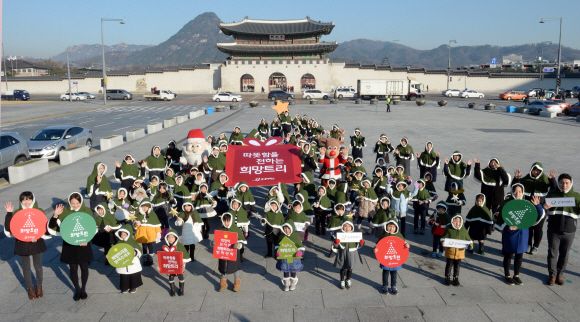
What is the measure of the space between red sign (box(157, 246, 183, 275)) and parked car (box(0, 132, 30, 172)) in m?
11.1

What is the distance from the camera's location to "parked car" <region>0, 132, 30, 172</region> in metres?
14.1

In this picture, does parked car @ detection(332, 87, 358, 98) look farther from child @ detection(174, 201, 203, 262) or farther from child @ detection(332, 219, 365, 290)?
child @ detection(332, 219, 365, 290)

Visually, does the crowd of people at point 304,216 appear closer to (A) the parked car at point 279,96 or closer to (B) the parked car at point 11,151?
(B) the parked car at point 11,151

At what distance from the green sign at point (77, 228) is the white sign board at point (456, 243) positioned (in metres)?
5.71

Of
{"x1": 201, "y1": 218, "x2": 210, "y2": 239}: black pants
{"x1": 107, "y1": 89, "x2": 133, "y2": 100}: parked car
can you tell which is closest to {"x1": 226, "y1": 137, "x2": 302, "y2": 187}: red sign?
{"x1": 201, "y1": 218, "x2": 210, "y2": 239}: black pants

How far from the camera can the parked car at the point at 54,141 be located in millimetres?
16375

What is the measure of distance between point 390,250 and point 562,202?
3017 mm

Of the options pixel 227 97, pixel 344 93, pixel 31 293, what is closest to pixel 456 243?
pixel 31 293

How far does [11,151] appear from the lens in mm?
14438

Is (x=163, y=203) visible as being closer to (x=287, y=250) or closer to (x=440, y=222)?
(x=287, y=250)

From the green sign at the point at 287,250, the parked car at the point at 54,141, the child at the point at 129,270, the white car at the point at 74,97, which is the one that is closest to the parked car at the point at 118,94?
the white car at the point at 74,97

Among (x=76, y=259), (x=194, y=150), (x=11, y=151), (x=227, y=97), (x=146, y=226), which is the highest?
(x=227, y=97)

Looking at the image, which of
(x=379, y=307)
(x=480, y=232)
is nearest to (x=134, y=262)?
(x=379, y=307)

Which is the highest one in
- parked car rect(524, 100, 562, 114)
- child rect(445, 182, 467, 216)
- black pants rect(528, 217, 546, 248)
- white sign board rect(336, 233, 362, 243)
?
parked car rect(524, 100, 562, 114)
